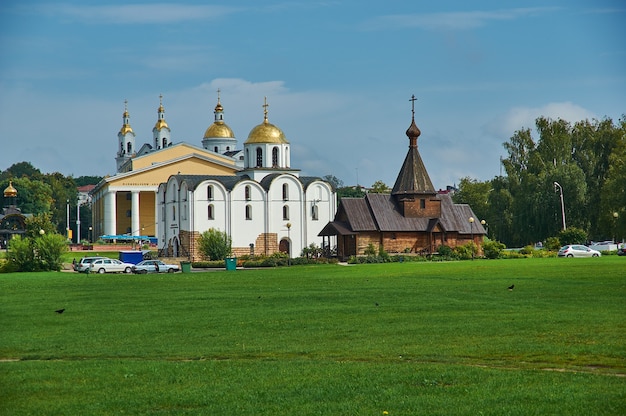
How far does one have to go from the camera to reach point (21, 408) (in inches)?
559

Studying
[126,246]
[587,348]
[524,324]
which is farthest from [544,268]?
[126,246]

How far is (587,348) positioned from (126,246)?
77198mm

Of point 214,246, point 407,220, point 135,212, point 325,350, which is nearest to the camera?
point 325,350

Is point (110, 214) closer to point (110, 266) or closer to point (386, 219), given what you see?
point (386, 219)

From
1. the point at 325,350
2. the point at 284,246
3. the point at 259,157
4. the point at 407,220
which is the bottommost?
the point at 325,350

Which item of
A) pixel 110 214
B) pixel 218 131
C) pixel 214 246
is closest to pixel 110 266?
pixel 214 246

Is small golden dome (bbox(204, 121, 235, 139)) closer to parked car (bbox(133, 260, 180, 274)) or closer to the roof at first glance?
the roof

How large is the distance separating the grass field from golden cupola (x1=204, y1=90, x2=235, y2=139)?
86080 millimetres

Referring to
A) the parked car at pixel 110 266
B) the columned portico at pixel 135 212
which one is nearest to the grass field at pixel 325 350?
the parked car at pixel 110 266

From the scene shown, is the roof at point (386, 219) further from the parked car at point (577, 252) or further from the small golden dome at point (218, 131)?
the small golden dome at point (218, 131)

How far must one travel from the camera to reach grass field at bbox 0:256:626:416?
14086 mm

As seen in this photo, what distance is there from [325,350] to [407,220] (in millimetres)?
49358

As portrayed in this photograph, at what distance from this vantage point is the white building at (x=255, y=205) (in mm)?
76125

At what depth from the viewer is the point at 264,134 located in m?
82.0
